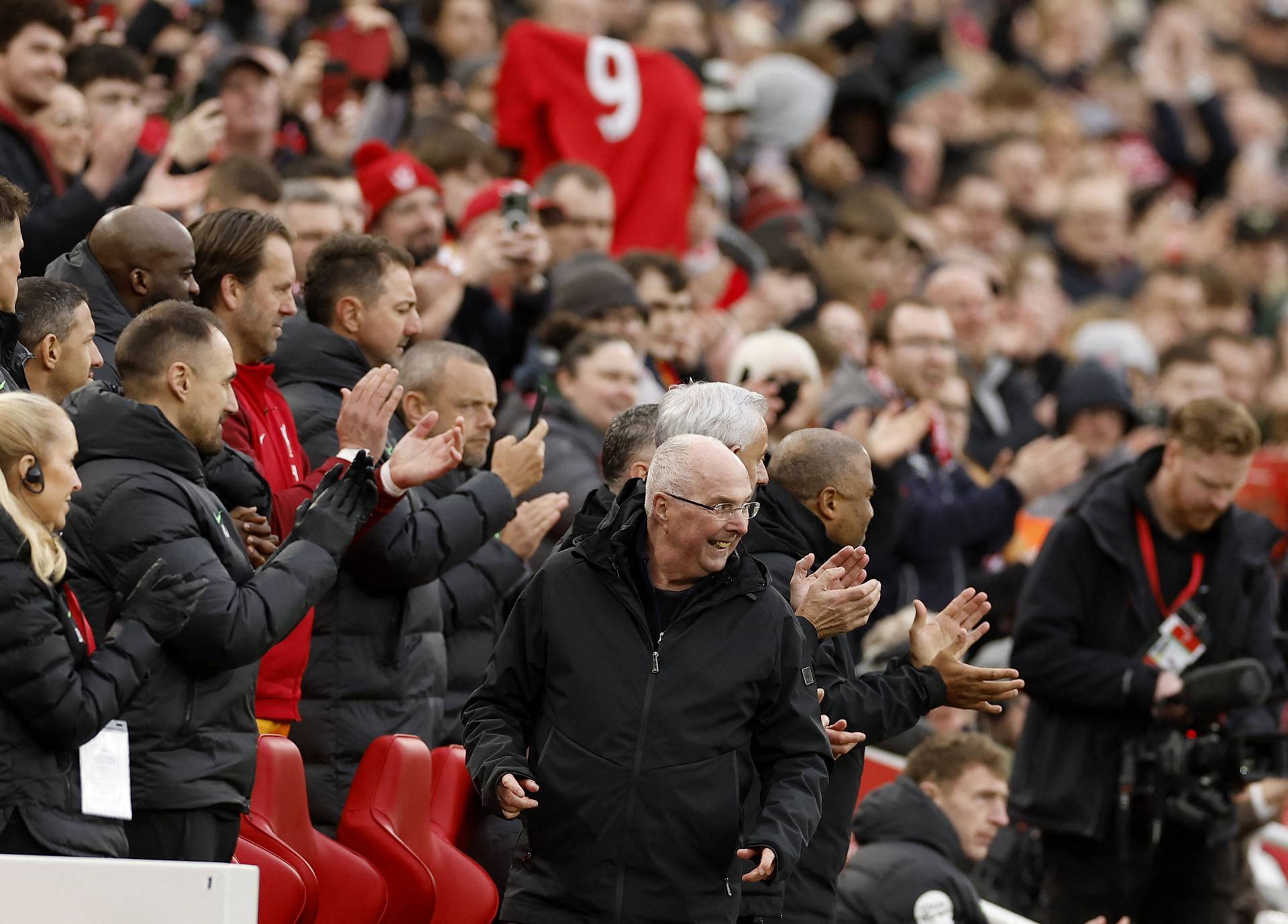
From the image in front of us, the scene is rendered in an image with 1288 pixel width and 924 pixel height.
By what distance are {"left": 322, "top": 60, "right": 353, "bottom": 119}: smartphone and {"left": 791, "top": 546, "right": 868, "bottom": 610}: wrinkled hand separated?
5353mm

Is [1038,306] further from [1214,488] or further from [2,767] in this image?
[2,767]

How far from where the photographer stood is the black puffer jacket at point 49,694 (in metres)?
4.17

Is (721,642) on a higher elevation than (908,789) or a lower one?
higher

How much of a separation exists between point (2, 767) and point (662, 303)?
4.79 m

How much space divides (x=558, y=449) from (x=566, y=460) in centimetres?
5

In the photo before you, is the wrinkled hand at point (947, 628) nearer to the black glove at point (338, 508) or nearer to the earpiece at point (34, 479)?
the black glove at point (338, 508)

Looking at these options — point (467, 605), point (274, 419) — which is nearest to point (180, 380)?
point (274, 419)

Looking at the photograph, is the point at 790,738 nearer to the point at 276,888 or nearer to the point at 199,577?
the point at 276,888

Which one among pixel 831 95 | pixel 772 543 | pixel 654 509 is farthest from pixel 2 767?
pixel 831 95

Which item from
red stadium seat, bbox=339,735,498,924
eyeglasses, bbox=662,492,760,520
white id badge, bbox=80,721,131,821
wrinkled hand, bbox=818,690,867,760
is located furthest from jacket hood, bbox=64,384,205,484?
wrinkled hand, bbox=818,690,867,760

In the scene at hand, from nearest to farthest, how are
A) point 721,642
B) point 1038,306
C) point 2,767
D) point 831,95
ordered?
point 2,767 → point 721,642 → point 1038,306 → point 831,95

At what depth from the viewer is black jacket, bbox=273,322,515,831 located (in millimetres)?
5383

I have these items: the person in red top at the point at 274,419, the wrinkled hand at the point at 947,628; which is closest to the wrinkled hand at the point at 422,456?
the person in red top at the point at 274,419

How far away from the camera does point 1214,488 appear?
22.6 ft
